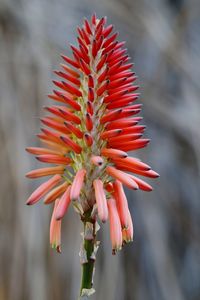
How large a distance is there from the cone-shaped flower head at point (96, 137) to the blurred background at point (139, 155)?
1752 millimetres

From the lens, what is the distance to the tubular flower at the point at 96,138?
0.83 metres

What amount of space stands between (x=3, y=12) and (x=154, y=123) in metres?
1.15

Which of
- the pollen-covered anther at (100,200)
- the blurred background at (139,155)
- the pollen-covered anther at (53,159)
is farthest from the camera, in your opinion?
the blurred background at (139,155)

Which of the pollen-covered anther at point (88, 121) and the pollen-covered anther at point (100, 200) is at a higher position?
the pollen-covered anther at point (88, 121)

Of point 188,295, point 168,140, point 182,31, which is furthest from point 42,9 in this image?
point 188,295

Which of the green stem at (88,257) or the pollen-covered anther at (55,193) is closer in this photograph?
the green stem at (88,257)

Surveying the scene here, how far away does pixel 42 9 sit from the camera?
10.3 feet

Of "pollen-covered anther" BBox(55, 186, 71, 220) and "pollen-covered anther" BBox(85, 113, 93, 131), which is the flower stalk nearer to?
"pollen-covered anther" BBox(55, 186, 71, 220)

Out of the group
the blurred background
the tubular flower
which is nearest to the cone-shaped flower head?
the tubular flower

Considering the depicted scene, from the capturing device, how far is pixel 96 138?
0.88m

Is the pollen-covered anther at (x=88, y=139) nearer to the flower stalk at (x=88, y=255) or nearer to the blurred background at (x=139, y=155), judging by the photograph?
the flower stalk at (x=88, y=255)

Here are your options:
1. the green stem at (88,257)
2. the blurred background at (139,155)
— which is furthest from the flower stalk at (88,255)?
the blurred background at (139,155)

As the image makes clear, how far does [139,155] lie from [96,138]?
2.14m

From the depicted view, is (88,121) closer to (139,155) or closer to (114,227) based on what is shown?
(114,227)
